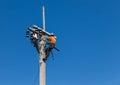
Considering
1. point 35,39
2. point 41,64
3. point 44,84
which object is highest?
point 35,39

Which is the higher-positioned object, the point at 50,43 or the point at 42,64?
the point at 50,43

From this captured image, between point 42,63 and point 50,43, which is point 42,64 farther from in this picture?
point 50,43

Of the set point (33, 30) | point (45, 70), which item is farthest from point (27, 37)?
point (45, 70)

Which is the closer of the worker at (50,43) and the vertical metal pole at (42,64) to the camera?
the vertical metal pole at (42,64)

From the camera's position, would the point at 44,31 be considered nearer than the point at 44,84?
No

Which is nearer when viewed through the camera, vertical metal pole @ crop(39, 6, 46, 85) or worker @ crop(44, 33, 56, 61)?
vertical metal pole @ crop(39, 6, 46, 85)

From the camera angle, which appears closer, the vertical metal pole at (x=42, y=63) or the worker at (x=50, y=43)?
the vertical metal pole at (x=42, y=63)

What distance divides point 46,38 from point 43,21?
1486mm

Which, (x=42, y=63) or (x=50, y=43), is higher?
(x=50, y=43)

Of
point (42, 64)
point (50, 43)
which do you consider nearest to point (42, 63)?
point (42, 64)

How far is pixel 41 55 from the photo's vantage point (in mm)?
21609

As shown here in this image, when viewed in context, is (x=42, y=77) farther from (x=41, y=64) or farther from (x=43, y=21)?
(x=43, y=21)

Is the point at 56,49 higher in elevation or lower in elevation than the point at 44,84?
higher

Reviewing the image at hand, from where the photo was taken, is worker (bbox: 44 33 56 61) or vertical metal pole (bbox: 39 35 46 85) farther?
worker (bbox: 44 33 56 61)
